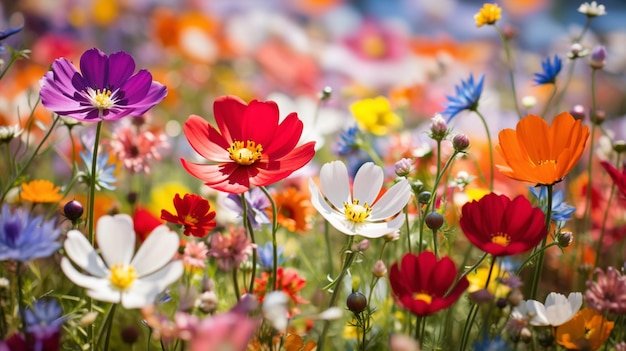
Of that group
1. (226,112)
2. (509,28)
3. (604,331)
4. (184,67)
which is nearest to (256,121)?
(226,112)

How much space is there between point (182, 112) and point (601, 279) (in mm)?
1492

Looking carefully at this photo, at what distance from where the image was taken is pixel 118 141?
33.0 inches

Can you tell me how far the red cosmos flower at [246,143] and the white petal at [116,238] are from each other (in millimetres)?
103

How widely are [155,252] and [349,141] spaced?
41 centimetres

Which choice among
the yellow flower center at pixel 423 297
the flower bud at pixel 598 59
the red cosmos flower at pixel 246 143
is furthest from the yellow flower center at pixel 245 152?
the flower bud at pixel 598 59

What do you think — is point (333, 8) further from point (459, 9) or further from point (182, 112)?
point (182, 112)

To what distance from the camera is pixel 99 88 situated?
664 millimetres

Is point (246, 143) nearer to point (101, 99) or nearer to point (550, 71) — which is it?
point (101, 99)

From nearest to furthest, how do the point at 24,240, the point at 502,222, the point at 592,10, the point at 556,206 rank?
the point at 24,240 < the point at 502,222 < the point at 556,206 < the point at 592,10

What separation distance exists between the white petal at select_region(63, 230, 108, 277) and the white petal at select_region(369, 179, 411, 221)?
0.86 feet

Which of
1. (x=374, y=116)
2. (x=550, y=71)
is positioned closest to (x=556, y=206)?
(x=550, y=71)

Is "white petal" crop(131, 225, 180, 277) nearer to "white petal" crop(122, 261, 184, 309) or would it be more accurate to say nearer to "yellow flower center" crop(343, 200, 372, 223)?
"white petal" crop(122, 261, 184, 309)

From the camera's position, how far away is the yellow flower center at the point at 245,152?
66 centimetres

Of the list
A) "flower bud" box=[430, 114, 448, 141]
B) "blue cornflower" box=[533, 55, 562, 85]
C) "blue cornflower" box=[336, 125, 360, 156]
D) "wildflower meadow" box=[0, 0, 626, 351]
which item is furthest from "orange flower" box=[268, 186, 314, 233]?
"blue cornflower" box=[533, 55, 562, 85]
